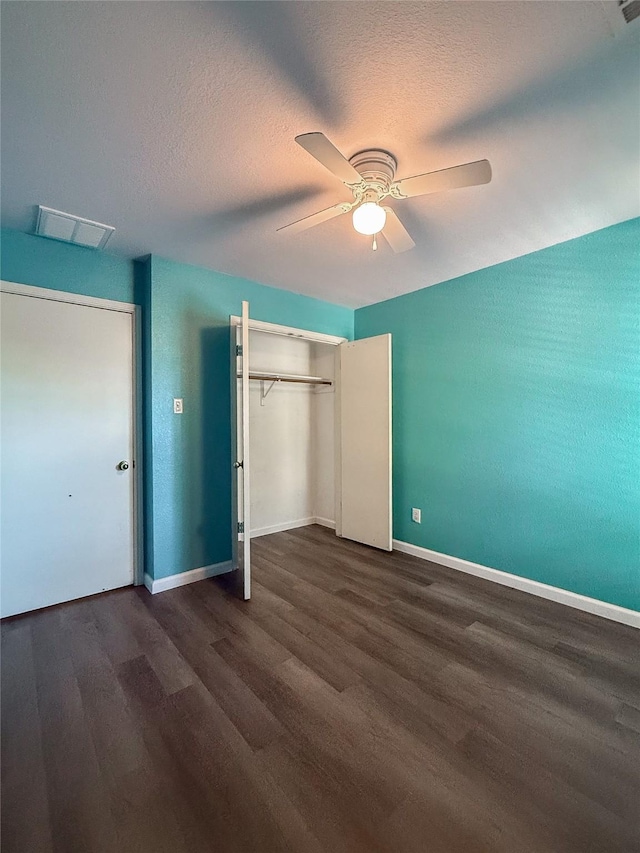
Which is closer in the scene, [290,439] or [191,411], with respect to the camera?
[191,411]

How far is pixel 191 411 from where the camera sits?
288 cm

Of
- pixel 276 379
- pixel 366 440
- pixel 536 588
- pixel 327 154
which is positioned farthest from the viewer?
pixel 276 379

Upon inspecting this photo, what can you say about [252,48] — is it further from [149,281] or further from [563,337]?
[563,337]

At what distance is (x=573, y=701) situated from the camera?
163 centimetres

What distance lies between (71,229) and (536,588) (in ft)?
13.2

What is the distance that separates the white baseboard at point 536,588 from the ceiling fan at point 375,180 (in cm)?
259

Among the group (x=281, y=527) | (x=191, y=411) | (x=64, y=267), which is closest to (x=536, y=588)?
(x=281, y=527)

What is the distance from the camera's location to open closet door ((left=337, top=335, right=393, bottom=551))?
11.4 ft

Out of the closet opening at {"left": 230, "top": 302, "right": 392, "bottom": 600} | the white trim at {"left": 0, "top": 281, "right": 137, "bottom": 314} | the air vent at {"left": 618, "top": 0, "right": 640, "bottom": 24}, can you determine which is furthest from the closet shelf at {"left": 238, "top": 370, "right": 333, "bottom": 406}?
the air vent at {"left": 618, "top": 0, "right": 640, "bottom": 24}

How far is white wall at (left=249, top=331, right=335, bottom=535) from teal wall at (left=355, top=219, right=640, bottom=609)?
3.96 ft

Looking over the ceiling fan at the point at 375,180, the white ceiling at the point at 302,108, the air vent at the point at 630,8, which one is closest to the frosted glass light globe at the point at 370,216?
the ceiling fan at the point at 375,180

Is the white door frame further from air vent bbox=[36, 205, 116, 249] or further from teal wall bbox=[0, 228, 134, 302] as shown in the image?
air vent bbox=[36, 205, 116, 249]

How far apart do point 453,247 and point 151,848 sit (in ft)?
10.7

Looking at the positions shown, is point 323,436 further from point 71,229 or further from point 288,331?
point 71,229
